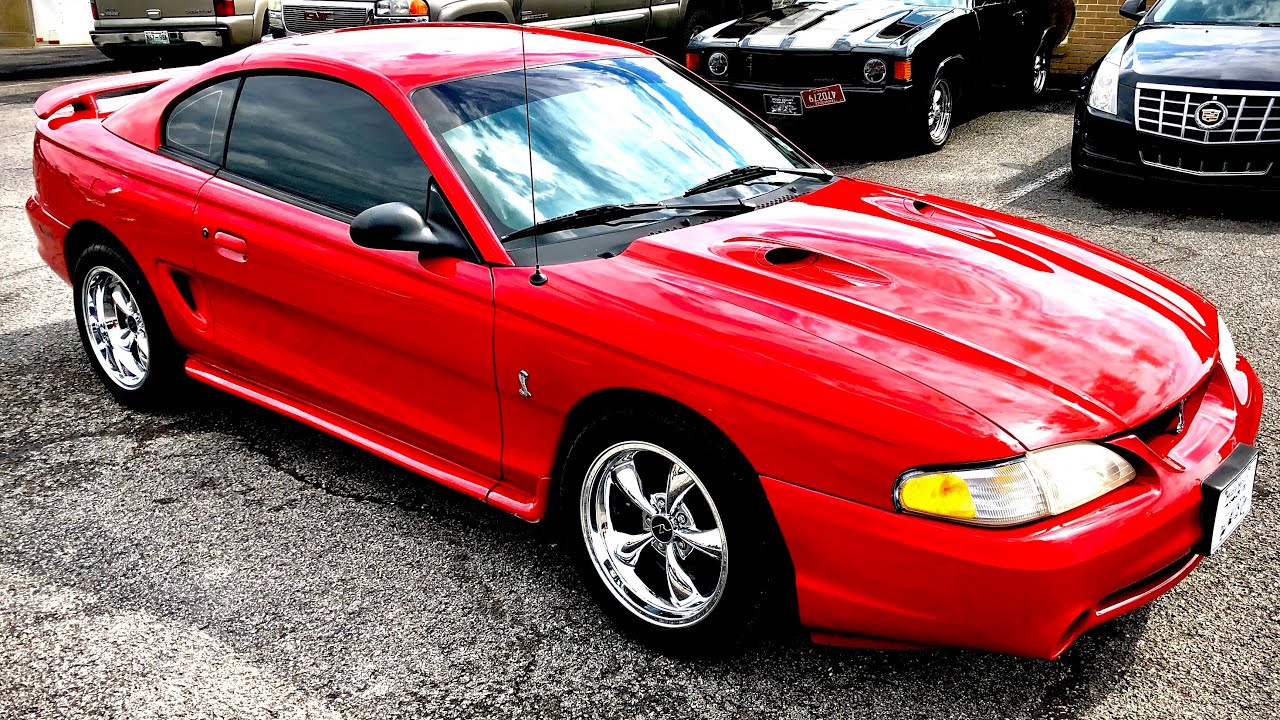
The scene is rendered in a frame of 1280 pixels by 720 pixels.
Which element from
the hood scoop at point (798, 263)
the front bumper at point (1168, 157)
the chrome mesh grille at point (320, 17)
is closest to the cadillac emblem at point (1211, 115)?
the front bumper at point (1168, 157)

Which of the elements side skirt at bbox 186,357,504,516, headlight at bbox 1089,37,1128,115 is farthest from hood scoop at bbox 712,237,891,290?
headlight at bbox 1089,37,1128,115

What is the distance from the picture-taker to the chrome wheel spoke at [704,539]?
277 centimetres

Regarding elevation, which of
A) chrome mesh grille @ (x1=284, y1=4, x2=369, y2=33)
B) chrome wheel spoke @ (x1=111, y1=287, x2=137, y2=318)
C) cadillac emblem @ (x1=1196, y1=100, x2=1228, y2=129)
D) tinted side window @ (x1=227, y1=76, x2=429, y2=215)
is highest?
chrome mesh grille @ (x1=284, y1=4, x2=369, y2=33)

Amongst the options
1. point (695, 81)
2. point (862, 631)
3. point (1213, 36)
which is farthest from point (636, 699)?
point (1213, 36)

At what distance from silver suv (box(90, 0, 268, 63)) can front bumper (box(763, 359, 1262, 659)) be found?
12.5m

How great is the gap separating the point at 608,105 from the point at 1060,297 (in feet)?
4.93

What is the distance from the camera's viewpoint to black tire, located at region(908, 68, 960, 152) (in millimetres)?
8516

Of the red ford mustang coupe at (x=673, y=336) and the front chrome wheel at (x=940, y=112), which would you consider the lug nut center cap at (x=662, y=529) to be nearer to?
the red ford mustang coupe at (x=673, y=336)

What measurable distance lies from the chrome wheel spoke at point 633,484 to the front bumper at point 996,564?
0.45 meters

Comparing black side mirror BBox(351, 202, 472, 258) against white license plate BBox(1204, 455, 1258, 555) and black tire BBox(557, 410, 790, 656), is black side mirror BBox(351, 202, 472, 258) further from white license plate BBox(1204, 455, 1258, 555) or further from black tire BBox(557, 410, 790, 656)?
white license plate BBox(1204, 455, 1258, 555)

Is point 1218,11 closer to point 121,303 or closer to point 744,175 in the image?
point 744,175

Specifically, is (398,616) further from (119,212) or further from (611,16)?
(611,16)

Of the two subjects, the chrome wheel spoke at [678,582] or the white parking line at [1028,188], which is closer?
the chrome wheel spoke at [678,582]

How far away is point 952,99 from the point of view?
29.6 ft
